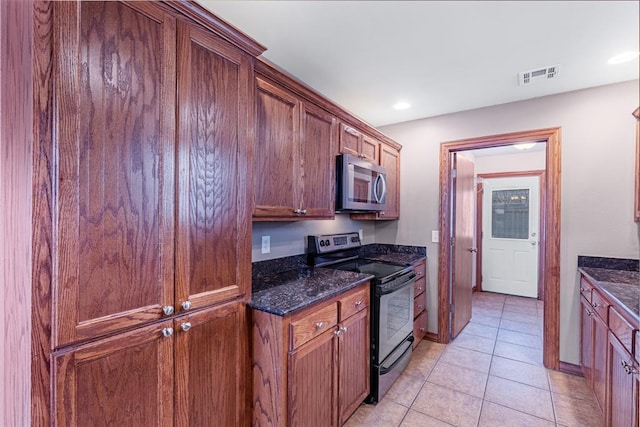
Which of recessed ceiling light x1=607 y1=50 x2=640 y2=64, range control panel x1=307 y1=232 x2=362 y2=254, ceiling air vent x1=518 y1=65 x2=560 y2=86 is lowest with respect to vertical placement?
range control panel x1=307 y1=232 x2=362 y2=254

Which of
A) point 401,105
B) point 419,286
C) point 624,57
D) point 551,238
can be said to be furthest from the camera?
point 419,286

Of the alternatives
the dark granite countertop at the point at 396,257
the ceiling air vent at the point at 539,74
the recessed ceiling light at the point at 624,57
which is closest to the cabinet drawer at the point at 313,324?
the dark granite countertop at the point at 396,257

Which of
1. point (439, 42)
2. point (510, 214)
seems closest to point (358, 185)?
point (439, 42)

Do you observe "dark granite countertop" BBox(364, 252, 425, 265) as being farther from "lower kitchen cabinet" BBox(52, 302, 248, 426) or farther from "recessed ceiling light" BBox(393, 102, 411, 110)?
"lower kitchen cabinet" BBox(52, 302, 248, 426)

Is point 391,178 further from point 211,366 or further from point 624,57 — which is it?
point 211,366

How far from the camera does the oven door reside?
2.11 metres

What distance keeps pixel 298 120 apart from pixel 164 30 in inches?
36.9

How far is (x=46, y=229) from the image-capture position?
854mm

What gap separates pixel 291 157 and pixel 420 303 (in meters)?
2.14

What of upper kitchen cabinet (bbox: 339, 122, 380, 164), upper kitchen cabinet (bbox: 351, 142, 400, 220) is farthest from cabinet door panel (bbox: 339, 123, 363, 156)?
upper kitchen cabinet (bbox: 351, 142, 400, 220)

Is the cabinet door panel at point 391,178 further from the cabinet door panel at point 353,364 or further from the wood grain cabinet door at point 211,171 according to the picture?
the wood grain cabinet door at point 211,171

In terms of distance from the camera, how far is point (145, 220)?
A: 1.06 metres

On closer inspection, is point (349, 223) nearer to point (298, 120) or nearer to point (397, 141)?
point (397, 141)

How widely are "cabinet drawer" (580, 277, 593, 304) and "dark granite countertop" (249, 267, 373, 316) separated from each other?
165 cm
